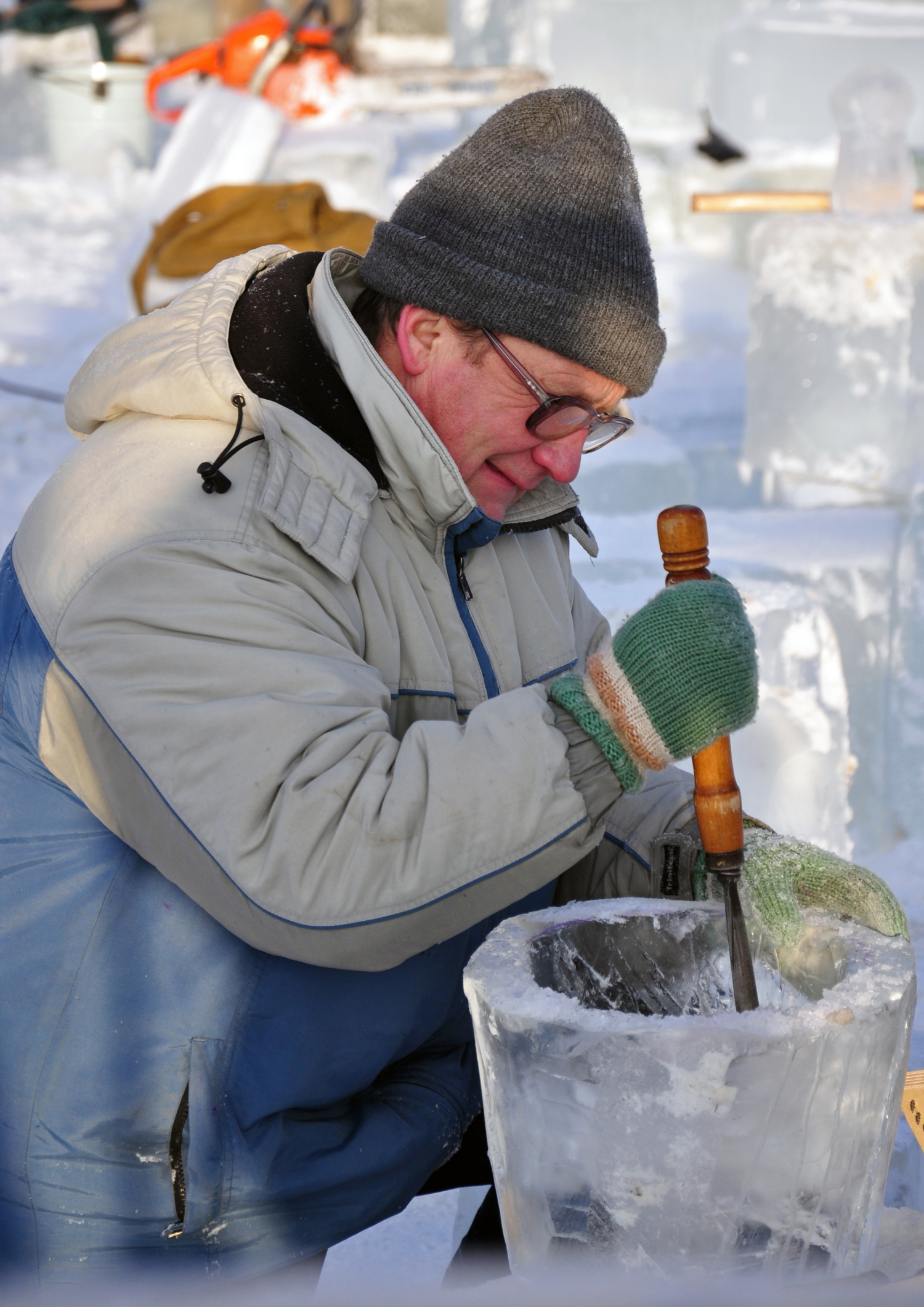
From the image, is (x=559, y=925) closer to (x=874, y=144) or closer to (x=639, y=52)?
(x=874, y=144)

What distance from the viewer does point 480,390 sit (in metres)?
1.49

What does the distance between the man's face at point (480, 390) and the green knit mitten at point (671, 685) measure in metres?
0.36

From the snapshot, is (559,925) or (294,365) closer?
(559,925)

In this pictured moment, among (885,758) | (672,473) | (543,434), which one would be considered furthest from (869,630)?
(543,434)

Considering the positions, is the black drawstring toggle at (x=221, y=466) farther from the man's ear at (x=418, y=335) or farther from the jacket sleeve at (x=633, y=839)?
the jacket sleeve at (x=633, y=839)

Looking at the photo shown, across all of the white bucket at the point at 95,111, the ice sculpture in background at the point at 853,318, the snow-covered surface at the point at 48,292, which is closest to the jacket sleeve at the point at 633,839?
the ice sculpture in background at the point at 853,318

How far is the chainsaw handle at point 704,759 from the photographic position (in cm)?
126

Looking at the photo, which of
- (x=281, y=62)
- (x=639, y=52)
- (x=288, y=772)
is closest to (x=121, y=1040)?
(x=288, y=772)

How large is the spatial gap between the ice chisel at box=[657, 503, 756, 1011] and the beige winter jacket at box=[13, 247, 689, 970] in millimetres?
152

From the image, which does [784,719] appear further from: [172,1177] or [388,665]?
[172,1177]

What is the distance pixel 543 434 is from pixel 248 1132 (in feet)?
2.78

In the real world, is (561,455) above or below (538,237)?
below

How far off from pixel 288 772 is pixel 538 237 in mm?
685

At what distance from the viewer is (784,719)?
99.3 inches
